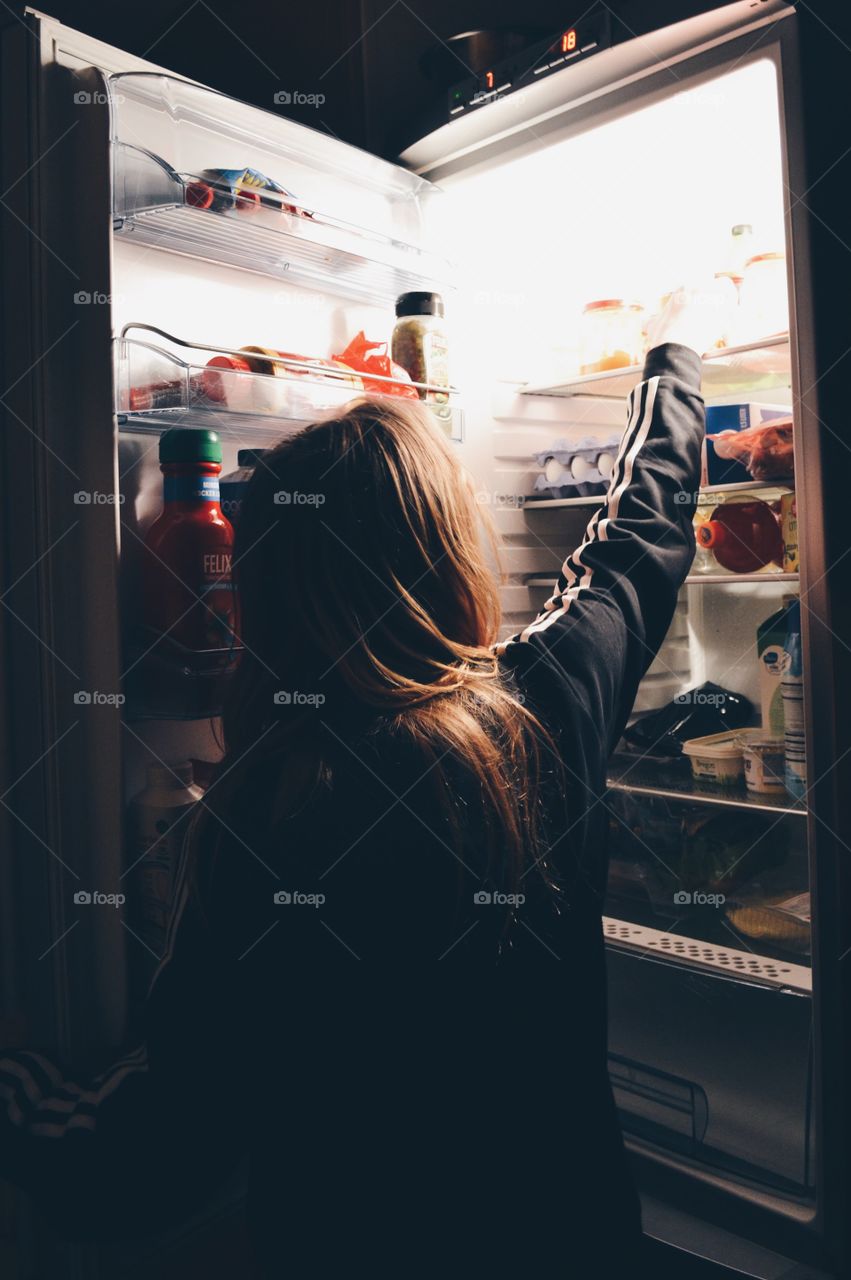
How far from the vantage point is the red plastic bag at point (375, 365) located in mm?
1565

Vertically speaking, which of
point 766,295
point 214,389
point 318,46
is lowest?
point 214,389

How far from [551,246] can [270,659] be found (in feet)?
4.49

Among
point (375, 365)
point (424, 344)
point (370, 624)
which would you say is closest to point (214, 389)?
point (375, 365)

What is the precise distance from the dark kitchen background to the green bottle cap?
0.87 meters

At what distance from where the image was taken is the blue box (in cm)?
163

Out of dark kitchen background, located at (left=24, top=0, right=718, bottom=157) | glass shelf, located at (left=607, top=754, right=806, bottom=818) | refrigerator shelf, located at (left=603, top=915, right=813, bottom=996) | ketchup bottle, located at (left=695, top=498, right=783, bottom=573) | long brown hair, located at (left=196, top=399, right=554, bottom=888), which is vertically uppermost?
dark kitchen background, located at (left=24, top=0, right=718, bottom=157)

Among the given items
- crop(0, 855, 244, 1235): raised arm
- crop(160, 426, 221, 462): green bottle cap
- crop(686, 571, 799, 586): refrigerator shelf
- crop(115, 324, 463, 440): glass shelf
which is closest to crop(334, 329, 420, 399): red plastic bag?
crop(115, 324, 463, 440): glass shelf

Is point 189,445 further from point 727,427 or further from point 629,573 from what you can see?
point 727,427

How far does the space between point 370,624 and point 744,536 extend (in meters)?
1.02

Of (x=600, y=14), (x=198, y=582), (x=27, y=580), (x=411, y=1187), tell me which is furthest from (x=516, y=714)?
(x=600, y=14)

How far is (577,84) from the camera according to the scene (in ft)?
5.06

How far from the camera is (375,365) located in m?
1.59

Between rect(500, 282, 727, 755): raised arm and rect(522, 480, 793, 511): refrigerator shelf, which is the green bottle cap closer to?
rect(500, 282, 727, 755): raised arm

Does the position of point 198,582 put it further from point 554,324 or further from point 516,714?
point 554,324
